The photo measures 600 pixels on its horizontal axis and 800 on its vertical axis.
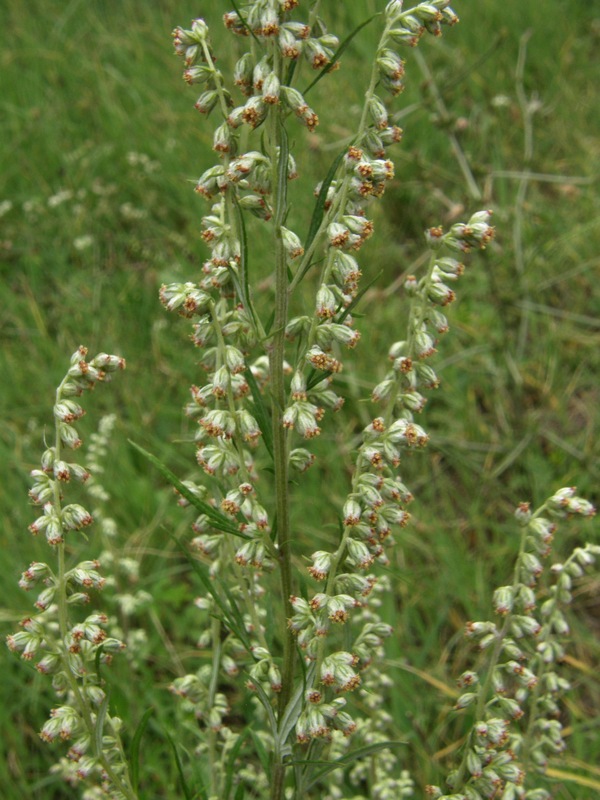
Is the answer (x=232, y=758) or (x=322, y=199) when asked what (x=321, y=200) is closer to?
(x=322, y=199)

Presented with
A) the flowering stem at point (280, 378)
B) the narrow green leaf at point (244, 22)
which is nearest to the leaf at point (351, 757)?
the flowering stem at point (280, 378)

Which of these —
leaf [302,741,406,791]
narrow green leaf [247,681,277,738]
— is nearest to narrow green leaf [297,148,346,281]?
narrow green leaf [247,681,277,738]

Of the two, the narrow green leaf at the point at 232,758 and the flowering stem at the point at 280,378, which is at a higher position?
the flowering stem at the point at 280,378

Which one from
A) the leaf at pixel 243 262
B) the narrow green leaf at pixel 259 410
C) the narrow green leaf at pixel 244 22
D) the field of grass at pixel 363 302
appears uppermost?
the narrow green leaf at pixel 244 22

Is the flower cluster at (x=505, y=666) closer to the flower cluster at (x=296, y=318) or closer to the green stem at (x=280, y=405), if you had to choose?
the flower cluster at (x=296, y=318)

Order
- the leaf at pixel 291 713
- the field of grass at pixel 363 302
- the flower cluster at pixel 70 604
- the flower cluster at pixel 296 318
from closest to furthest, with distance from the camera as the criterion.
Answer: the flower cluster at pixel 296 318 < the flower cluster at pixel 70 604 < the leaf at pixel 291 713 < the field of grass at pixel 363 302

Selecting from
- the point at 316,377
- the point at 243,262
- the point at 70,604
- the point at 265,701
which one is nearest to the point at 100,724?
the point at 70,604

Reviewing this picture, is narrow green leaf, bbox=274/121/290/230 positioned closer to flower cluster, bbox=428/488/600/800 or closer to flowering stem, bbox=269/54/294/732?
flowering stem, bbox=269/54/294/732
